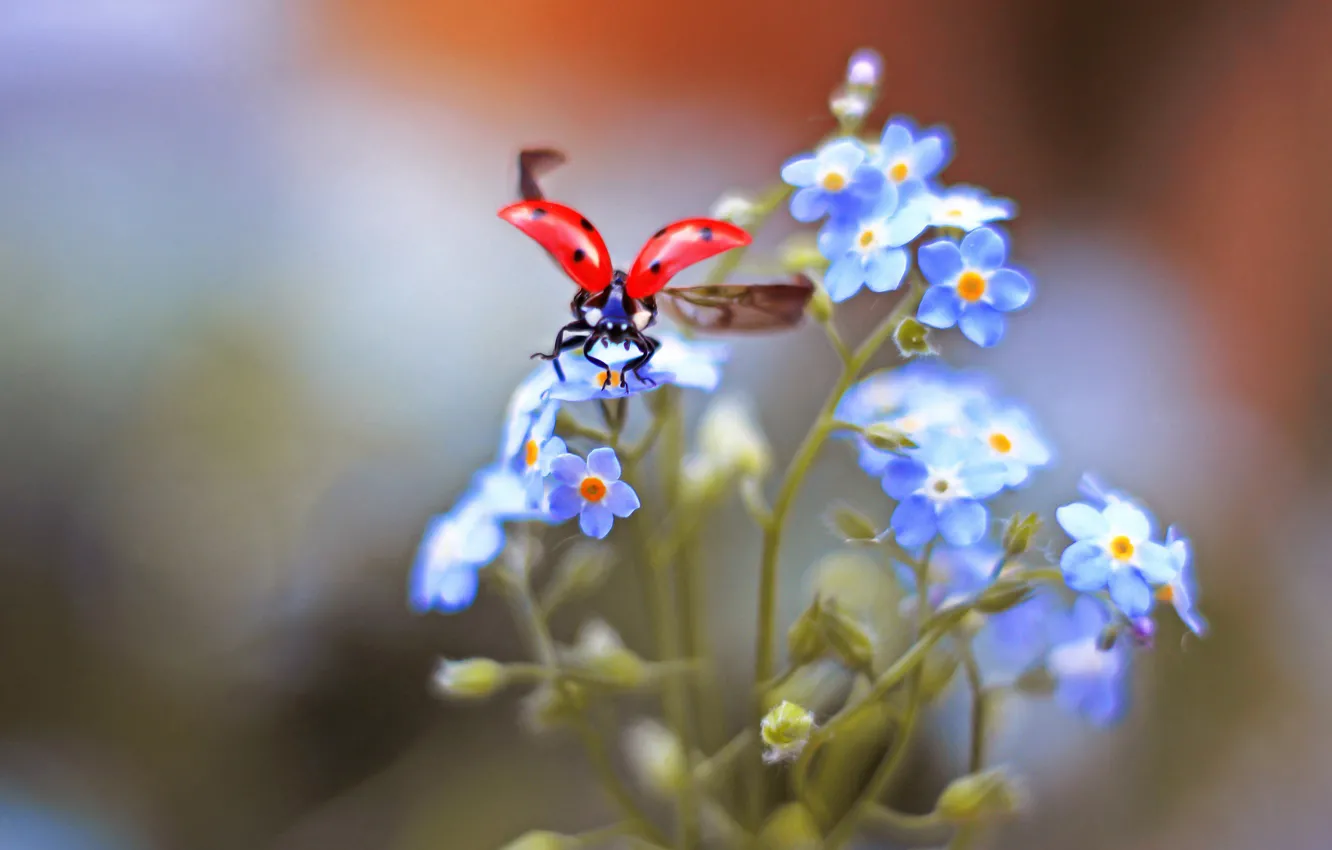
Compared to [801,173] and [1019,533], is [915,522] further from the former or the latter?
[801,173]

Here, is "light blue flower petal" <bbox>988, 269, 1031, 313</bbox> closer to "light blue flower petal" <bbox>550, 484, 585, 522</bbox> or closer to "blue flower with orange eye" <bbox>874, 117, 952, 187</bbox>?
"blue flower with orange eye" <bbox>874, 117, 952, 187</bbox>

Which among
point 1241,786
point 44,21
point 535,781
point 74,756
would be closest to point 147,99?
point 44,21

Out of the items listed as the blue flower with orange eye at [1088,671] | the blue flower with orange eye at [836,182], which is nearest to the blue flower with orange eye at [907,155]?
Answer: the blue flower with orange eye at [836,182]

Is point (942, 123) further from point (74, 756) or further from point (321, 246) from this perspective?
point (74, 756)

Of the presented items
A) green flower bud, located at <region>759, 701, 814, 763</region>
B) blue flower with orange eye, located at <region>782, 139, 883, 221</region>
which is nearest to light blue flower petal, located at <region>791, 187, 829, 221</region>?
blue flower with orange eye, located at <region>782, 139, 883, 221</region>

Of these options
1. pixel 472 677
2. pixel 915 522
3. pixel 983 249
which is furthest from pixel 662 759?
pixel 983 249

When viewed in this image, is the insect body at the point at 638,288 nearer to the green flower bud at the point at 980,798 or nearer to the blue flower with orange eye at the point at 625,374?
the blue flower with orange eye at the point at 625,374
